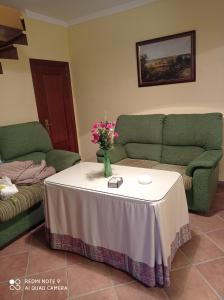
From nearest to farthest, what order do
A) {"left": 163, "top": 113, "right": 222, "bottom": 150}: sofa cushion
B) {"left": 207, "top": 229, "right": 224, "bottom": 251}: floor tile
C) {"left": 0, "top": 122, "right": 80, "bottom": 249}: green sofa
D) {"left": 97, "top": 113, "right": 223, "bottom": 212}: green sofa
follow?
{"left": 207, "top": 229, "right": 224, "bottom": 251}: floor tile → {"left": 0, "top": 122, "right": 80, "bottom": 249}: green sofa → {"left": 97, "top": 113, "right": 223, "bottom": 212}: green sofa → {"left": 163, "top": 113, "right": 222, "bottom": 150}: sofa cushion

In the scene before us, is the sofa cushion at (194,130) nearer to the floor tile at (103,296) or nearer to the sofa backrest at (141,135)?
the sofa backrest at (141,135)

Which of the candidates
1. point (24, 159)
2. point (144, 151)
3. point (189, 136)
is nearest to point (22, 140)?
point (24, 159)

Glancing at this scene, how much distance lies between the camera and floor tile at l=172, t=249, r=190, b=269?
1838 mm

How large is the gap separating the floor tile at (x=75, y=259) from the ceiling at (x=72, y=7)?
305cm

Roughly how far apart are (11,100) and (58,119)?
0.92m

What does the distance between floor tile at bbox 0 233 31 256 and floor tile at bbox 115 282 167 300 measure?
1.06 meters

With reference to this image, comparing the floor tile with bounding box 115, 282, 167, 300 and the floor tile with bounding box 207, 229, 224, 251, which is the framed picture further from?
the floor tile with bounding box 115, 282, 167, 300

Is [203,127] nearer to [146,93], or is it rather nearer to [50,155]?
[146,93]

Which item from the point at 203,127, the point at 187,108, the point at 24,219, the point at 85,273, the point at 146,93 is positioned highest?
the point at 146,93

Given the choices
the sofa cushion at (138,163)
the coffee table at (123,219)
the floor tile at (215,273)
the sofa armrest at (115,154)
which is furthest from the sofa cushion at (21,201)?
the floor tile at (215,273)

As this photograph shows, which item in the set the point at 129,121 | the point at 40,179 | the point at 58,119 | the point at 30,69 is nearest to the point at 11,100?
the point at 30,69

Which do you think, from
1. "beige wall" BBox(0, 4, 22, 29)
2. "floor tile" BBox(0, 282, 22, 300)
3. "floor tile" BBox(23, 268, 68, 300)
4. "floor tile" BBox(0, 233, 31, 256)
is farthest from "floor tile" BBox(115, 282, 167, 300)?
"beige wall" BBox(0, 4, 22, 29)

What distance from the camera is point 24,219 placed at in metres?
2.34

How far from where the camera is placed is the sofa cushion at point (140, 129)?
316 cm
